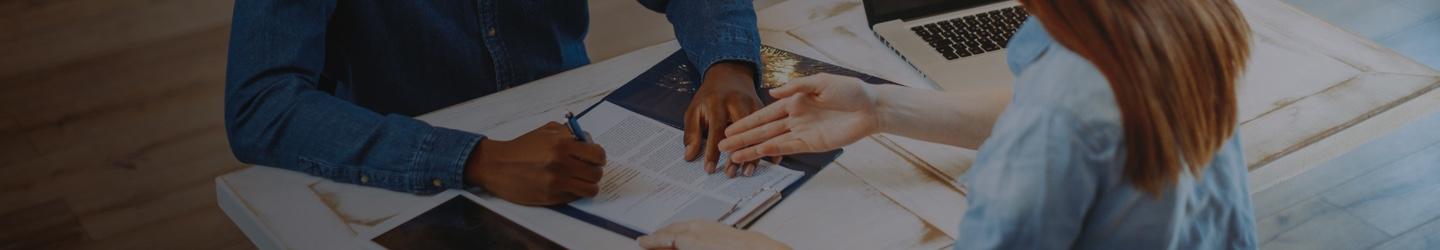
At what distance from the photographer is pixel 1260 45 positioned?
146 centimetres

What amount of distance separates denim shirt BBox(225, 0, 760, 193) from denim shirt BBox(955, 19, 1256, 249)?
639mm

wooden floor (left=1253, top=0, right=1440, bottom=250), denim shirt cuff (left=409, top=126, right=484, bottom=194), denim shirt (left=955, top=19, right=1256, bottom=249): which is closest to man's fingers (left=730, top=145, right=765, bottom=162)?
denim shirt cuff (left=409, top=126, right=484, bottom=194)

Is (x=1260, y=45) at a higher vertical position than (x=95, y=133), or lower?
higher

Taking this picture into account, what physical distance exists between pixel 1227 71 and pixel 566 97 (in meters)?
0.85

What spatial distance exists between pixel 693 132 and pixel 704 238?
238mm

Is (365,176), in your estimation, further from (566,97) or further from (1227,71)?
(1227,71)

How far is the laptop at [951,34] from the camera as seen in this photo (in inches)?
56.2

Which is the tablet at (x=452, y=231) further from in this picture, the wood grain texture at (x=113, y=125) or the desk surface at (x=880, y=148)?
the wood grain texture at (x=113, y=125)

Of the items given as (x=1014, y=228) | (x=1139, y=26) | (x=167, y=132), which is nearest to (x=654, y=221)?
(x=1014, y=228)

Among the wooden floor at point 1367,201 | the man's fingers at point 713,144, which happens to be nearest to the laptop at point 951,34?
the man's fingers at point 713,144

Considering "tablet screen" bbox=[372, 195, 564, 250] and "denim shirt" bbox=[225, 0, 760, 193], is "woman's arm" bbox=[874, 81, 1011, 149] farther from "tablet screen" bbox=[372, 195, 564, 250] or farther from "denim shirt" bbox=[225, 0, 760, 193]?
"tablet screen" bbox=[372, 195, 564, 250]

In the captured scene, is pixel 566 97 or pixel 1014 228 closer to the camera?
pixel 1014 228

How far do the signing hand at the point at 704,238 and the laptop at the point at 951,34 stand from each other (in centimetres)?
47

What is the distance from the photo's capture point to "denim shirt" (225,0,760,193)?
1231mm
